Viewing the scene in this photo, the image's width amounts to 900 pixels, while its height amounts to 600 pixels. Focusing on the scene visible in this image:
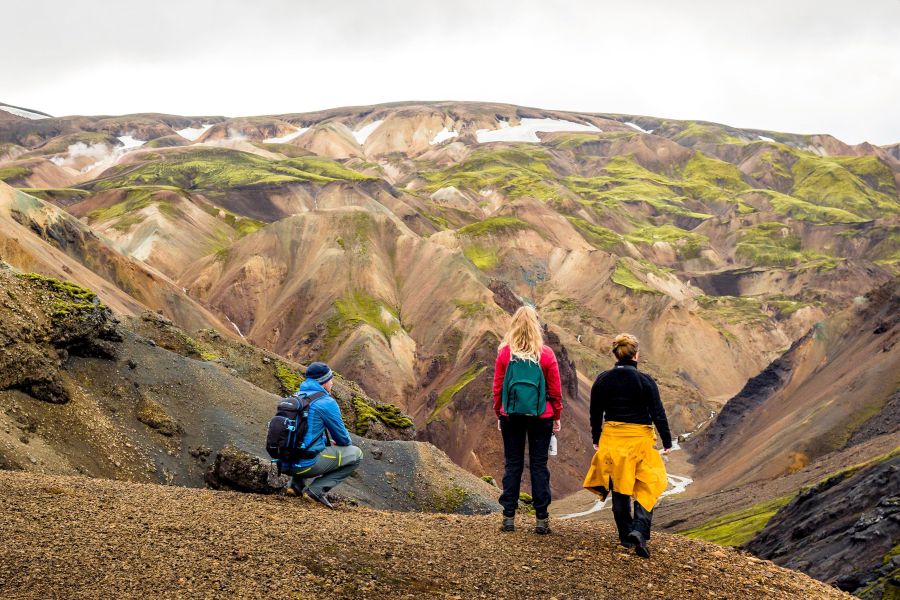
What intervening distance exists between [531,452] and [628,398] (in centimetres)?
145

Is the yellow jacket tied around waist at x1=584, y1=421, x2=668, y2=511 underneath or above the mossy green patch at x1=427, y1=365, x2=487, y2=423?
above

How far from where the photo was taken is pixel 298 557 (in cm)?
902

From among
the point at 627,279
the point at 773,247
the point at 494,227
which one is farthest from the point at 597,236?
the point at 773,247

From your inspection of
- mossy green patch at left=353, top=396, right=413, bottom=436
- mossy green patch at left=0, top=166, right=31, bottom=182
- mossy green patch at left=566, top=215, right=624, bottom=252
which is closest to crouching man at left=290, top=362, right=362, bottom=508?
mossy green patch at left=353, top=396, right=413, bottom=436

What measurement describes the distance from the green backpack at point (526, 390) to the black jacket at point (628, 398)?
692 millimetres

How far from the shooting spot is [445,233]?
437 ft

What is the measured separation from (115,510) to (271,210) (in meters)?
148

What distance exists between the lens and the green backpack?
1059 cm

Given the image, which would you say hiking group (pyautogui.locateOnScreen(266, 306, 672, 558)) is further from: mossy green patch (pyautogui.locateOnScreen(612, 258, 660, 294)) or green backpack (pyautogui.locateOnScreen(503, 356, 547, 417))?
mossy green patch (pyautogui.locateOnScreen(612, 258, 660, 294))

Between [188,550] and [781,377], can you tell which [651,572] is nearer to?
[188,550]

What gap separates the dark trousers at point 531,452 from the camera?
10.8 m

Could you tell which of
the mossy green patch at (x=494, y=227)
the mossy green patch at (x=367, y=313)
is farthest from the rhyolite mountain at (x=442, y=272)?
the mossy green patch at (x=494, y=227)

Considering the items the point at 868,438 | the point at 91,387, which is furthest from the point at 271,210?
the point at 91,387

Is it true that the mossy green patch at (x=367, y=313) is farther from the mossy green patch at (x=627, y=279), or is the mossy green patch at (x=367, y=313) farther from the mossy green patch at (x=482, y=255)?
the mossy green patch at (x=627, y=279)
